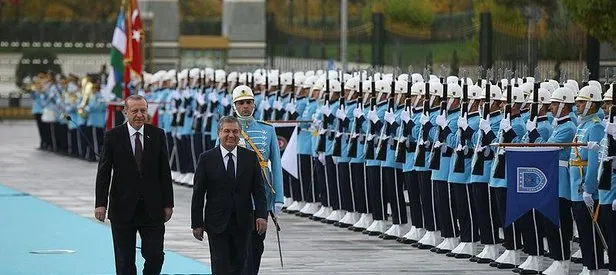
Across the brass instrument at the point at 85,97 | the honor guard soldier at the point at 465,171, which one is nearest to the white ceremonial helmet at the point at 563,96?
the honor guard soldier at the point at 465,171

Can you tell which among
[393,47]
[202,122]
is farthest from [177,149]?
[393,47]

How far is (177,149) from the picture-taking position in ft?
102

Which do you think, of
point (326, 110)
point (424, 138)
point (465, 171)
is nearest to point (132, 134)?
point (465, 171)

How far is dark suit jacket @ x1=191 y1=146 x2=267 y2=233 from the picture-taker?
46.2ft

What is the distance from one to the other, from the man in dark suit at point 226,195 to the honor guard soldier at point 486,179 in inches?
185

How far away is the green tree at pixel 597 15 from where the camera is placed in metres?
22.3

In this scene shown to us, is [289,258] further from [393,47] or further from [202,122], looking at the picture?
[393,47]

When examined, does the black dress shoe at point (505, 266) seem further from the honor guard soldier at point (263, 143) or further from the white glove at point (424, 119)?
the honor guard soldier at point (263, 143)

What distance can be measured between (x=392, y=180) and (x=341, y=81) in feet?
9.21

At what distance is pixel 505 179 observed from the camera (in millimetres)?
18094

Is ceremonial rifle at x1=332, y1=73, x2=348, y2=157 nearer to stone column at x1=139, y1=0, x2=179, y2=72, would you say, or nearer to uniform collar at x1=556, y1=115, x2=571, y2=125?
uniform collar at x1=556, y1=115, x2=571, y2=125

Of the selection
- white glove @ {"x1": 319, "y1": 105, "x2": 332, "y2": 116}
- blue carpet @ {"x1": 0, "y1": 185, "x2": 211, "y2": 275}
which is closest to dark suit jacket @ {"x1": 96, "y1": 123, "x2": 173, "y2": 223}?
blue carpet @ {"x1": 0, "y1": 185, "x2": 211, "y2": 275}

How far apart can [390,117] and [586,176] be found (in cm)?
Answer: 484

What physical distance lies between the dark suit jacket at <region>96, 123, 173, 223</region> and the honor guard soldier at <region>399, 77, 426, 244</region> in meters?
5.88
